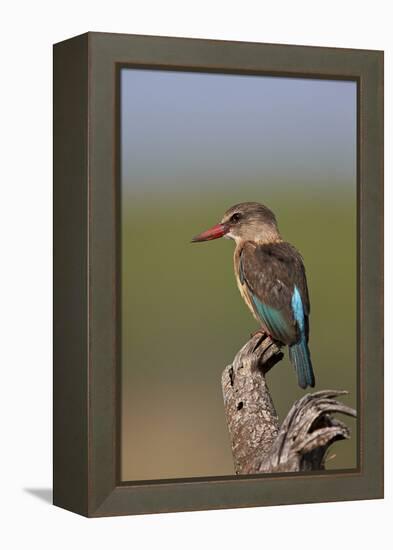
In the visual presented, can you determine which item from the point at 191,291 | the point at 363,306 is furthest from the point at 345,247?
the point at 191,291

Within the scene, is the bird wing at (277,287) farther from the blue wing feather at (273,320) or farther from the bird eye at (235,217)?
the bird eye at (235,217)

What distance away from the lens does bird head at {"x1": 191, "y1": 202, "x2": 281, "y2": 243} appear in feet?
29.2

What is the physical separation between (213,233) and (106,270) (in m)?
0.69

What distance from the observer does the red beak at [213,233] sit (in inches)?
348

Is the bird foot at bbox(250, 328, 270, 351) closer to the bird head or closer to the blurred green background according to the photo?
the blurred green background

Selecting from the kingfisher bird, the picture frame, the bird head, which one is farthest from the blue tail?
the bird head

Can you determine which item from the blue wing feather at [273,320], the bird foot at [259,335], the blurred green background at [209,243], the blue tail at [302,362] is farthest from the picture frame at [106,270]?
the bird foot at [259,335]

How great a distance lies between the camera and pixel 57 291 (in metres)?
8.84

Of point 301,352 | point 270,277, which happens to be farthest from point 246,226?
point 301,352

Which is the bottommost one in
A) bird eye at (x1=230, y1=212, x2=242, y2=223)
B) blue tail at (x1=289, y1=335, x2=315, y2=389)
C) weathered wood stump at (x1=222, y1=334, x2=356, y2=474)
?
weathered wood stump at (x1=222, y1=334, x2=356, y2=474)

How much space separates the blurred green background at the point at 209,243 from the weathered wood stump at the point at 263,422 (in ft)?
0.19

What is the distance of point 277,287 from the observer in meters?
9.03

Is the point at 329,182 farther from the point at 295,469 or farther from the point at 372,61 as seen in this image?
the point at 295,469

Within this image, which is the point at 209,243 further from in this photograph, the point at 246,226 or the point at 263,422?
the point at 263,422
